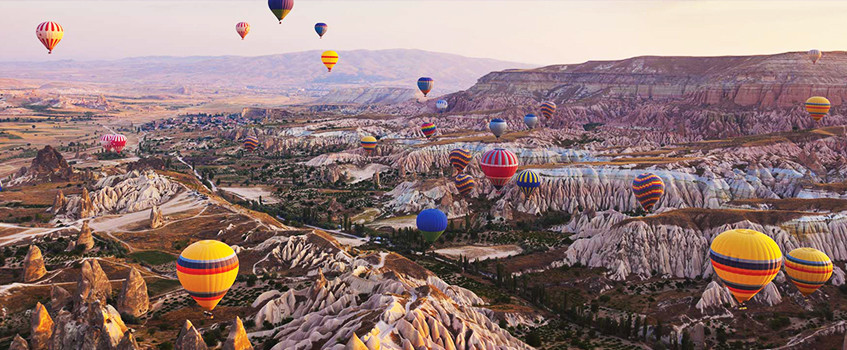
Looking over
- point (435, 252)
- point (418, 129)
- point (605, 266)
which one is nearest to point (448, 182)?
point (435, 252)

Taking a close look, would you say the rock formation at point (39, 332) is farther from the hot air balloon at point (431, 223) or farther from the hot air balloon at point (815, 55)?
the hot air balloon at point (815, 55)

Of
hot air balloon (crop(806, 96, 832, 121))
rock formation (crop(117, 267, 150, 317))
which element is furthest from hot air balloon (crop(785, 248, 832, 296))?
hot air balloon (crop(806, 96, 832, 121))

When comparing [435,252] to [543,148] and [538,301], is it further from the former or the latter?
[543,148]

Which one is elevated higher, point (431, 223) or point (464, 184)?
point (464, 184)

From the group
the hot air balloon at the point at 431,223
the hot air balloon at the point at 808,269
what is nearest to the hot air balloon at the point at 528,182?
the hot air balloon at the point at 431,223

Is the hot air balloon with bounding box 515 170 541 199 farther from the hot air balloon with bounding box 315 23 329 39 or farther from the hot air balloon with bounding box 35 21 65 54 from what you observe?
the hot air balloon with bounding box 35 21 65 54

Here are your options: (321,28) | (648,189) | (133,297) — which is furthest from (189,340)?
(321,28)

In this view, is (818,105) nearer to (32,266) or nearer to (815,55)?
(815,55)
